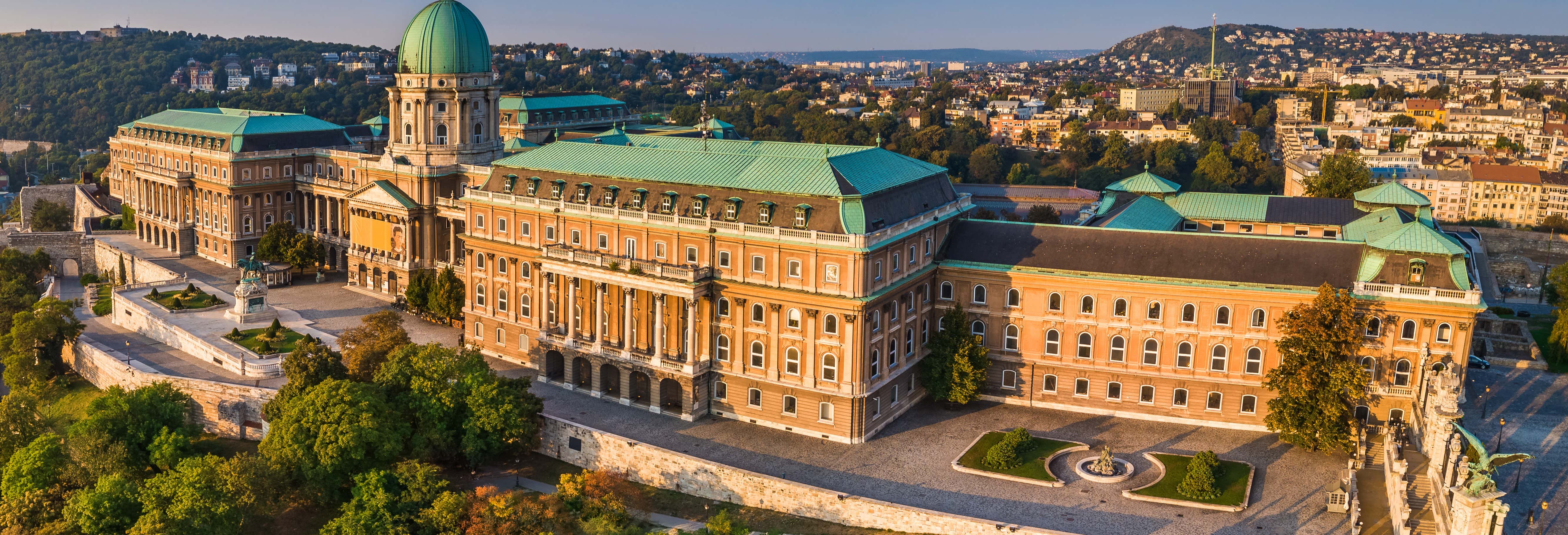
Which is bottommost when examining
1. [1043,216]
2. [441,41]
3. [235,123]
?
[1043,216]

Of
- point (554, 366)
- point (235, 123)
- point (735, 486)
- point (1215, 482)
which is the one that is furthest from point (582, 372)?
point (235, 123)

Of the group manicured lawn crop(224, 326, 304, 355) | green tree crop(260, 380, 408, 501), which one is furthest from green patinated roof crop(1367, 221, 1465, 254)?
manicured lawn crop(224, 326, 304, 355)

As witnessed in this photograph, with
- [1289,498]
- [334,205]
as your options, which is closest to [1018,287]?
[1289,498]

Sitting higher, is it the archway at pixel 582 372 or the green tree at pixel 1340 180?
the green tree at pixel 1340 180

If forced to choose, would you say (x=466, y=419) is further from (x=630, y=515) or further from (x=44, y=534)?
(x=44, y=534)

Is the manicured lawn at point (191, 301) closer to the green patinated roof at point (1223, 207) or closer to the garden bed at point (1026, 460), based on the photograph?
the garden bed at point (1026, 460)

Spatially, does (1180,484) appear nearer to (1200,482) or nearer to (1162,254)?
(1200,482)

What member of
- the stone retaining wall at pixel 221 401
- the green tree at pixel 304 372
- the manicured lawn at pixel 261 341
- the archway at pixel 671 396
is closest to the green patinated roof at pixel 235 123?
the manicured lawn at pixel 261 341
